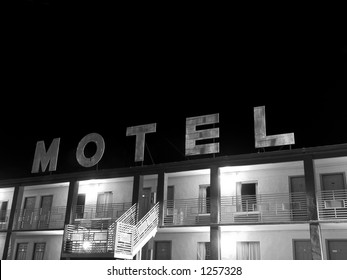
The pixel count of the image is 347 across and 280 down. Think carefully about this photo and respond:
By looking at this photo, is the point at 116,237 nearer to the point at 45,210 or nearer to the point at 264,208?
the point at 264,208

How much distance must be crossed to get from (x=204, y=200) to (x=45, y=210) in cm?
1215

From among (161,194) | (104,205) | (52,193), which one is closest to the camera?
(161,194)

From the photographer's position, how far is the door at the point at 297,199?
787 inches

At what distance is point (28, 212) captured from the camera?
93.4 ft

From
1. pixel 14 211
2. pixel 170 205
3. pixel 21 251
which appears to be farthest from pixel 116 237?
pixel 21 251

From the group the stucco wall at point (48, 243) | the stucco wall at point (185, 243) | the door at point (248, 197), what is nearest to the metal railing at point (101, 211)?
the stucco wall at point (48, 243)

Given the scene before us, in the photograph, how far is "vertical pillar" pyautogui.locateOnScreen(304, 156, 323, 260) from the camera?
17500 mm

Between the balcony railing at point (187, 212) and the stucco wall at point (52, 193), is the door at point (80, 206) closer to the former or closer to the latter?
the stucco wall at point (52, 193)

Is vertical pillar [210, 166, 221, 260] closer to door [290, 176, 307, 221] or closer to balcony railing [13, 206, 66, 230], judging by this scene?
door [290, 176, 307, 221]

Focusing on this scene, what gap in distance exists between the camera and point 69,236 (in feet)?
67.3

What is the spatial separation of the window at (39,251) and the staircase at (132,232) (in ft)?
29.4
